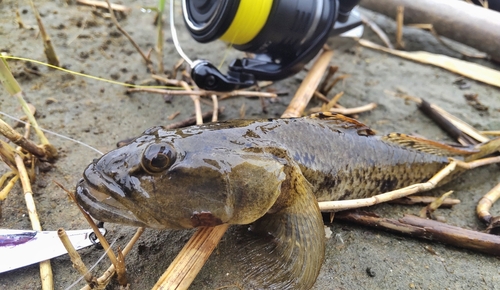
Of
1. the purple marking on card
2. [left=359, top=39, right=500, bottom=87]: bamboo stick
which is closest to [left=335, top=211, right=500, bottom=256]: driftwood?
the purple marking on card

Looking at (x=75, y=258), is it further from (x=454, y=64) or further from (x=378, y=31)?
(x=378, y=31)

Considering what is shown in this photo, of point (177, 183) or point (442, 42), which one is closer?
point (177, 183)

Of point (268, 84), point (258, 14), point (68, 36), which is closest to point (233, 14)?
point (258, 14)

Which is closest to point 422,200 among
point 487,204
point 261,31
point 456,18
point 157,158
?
point 487,204

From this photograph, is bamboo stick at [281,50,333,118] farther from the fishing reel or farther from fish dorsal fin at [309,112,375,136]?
fish dorsal fin at [309,112,375,136]

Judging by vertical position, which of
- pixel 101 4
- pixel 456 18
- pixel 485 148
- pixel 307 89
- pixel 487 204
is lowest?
pixel 487 204

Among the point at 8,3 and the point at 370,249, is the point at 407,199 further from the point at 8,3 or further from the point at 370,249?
the point at 8,3
